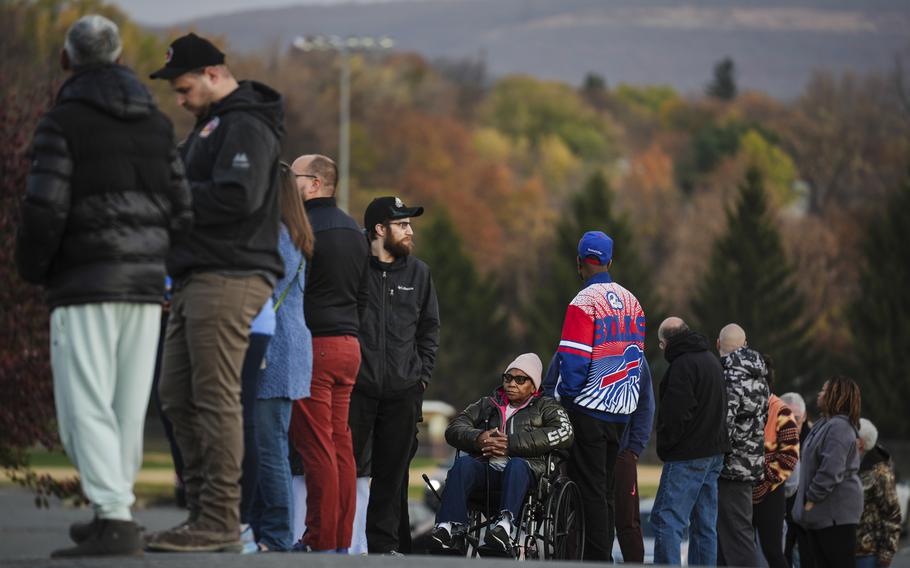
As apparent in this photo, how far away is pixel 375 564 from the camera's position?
6672mm

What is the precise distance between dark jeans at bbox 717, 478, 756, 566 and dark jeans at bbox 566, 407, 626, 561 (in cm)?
180

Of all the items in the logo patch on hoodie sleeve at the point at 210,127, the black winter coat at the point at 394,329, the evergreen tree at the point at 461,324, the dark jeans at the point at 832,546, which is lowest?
the evergreen tree at the point at 461,324

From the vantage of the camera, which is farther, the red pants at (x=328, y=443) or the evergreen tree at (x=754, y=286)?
the evergreen tree at (x=754, y=286)

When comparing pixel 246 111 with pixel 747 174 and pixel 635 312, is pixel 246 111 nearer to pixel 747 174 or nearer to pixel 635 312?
pixel 635 312

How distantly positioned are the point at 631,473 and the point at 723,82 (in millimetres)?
189257

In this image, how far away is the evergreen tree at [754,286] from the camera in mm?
79375

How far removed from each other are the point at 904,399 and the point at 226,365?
64.2 m

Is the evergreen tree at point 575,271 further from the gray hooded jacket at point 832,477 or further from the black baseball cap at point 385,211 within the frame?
the black baseball cap at point 385,211

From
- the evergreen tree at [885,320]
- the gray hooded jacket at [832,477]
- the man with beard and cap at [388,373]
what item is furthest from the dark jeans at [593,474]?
the evergreen tree at [885,320]

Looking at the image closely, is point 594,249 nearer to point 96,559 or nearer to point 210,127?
point 210,127

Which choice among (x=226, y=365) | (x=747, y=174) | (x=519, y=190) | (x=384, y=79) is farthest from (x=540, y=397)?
(x=384, y=79)

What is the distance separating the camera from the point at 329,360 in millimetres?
8812

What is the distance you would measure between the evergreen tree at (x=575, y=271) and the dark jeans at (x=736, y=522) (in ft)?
219

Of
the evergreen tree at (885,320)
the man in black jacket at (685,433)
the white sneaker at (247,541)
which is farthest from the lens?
the evergreen tree at (885,320)
